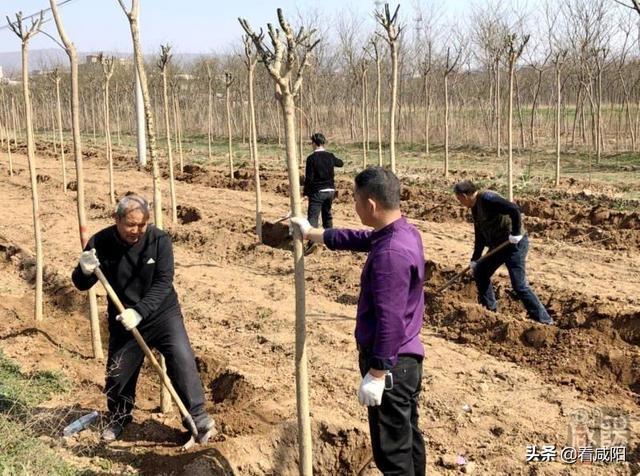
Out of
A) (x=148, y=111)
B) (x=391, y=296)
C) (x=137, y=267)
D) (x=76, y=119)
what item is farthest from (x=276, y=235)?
(x=391, y=296)

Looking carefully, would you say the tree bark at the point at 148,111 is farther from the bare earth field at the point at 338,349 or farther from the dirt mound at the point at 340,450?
the dirt mound at the point at 340,450

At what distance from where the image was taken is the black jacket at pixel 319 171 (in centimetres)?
826

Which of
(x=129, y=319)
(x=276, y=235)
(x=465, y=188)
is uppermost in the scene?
(x=465, y=188)

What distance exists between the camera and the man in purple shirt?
269cm

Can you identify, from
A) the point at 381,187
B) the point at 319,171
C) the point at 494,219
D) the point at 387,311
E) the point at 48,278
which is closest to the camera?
the point at 387,311

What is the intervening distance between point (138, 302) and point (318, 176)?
490 cm

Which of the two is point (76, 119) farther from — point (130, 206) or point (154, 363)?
point (154, 363)

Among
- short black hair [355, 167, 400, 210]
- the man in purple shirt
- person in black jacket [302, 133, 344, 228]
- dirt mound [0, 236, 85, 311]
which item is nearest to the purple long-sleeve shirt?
the man in purple shirt

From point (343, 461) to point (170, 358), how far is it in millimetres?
1216

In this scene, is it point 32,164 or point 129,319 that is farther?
point 32,164

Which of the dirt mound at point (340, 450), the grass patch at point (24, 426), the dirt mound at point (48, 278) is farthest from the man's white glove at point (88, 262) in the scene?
the dirt mound at point (48, 278)

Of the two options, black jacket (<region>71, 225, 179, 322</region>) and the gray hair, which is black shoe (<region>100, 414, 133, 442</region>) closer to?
black jacket (<region>71, 225, 179, 322</region>)

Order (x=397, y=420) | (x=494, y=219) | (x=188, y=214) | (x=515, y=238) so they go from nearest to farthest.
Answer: (x=397, y=420) < (x=515, y=238) < (x=494, y=219) < (x=188, y=214)

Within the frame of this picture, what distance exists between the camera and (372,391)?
2727 millimetres
